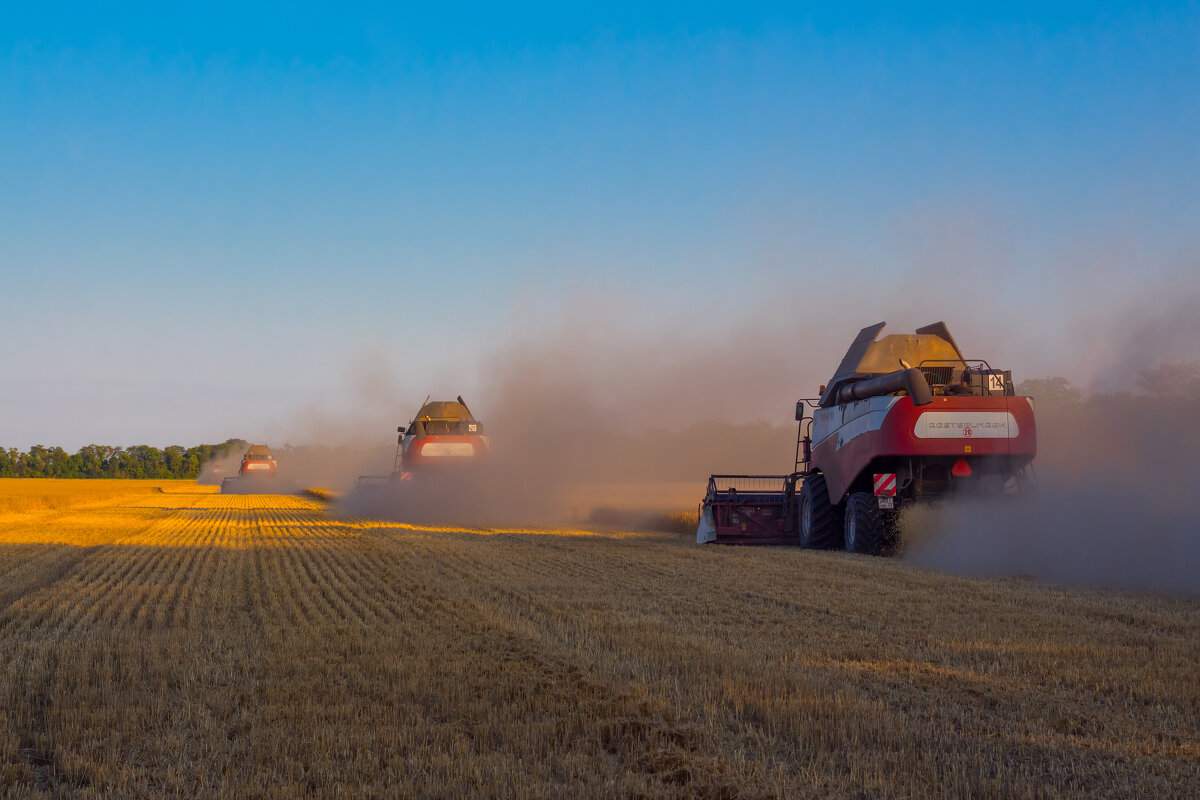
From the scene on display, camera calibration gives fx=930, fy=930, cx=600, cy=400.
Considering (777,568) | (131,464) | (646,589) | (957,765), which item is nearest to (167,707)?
(957,765)

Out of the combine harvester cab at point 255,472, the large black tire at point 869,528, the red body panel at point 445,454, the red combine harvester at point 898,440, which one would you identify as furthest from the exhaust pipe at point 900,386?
the combine harvester cab at point 255,472

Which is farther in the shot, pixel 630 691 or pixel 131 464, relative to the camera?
pixel 131 464

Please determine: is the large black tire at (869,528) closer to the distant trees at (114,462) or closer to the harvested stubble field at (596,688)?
the harvested stubble field at (596,688)

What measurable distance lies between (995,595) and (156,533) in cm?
1901

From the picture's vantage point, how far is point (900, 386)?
1501 cm

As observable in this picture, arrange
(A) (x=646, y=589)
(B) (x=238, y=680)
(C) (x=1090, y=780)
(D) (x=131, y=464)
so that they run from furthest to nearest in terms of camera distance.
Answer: (D) (x=131, y=464) → (A) (x=646, y=589) → (B) (x=238, y=680) → (C) (x=1090, y=780)

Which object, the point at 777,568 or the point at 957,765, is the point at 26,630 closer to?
the point at 957,765

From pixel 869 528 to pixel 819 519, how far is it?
1850 millimetres

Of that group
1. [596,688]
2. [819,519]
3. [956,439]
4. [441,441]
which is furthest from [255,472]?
[596,688]

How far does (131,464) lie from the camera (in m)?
124

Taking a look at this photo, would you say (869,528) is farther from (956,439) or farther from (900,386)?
(900,386)

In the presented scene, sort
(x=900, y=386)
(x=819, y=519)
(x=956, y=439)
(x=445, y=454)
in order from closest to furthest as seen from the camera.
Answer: (x=956, y=439), (x=900, y=386), (x=819, y=519), (x=445, y=454)

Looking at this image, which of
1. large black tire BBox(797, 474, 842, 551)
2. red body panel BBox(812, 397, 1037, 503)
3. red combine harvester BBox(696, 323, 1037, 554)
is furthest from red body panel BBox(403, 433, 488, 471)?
red body panel BBox(812, 397, 1037, 503)

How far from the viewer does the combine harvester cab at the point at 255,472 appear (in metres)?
60.8
